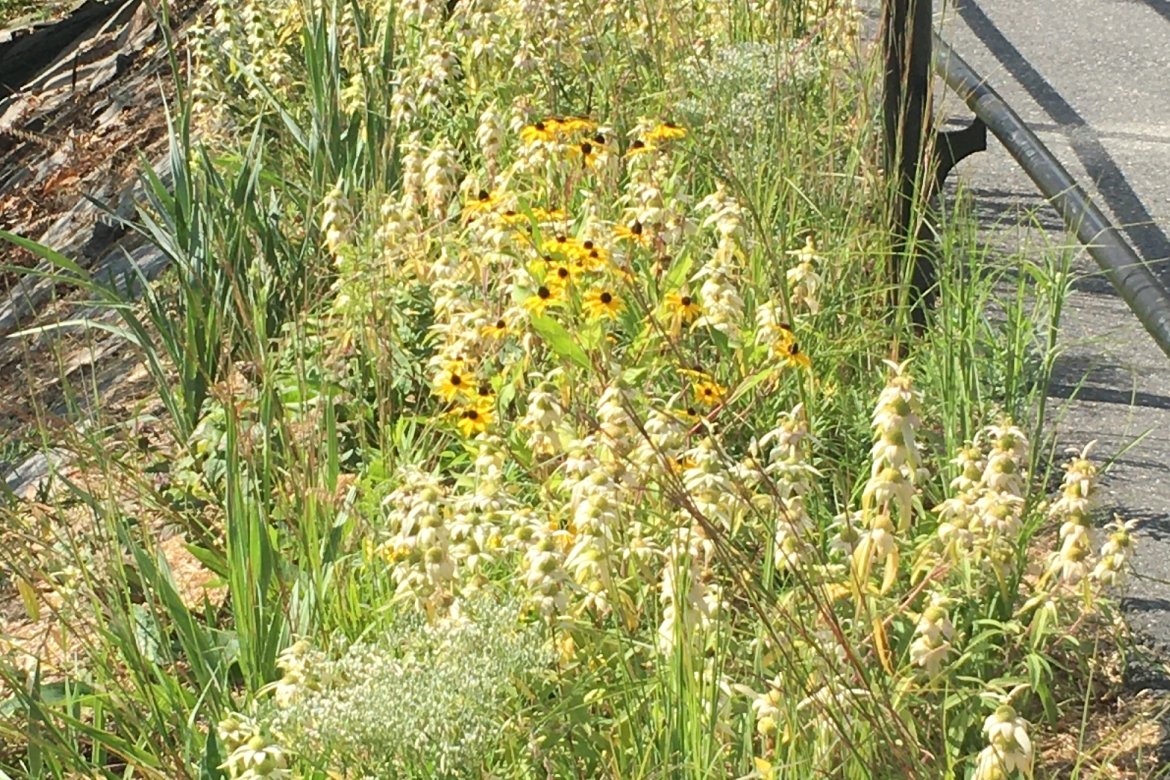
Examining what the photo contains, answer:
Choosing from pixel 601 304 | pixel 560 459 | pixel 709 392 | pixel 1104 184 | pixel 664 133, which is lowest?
pixel 1104 184

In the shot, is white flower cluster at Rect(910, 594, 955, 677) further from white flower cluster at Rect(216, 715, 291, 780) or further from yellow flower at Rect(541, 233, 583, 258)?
yellow flower at Rect(541, 233, 583, 258)

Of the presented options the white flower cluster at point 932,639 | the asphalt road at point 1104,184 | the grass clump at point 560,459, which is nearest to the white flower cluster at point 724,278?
the grass clump at point 560,459

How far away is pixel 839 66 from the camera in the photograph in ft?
14.0

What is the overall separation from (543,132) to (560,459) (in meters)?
0.84

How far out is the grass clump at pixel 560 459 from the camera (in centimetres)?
227

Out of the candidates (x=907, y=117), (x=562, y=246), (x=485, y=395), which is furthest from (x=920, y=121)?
(x=485, y=395)

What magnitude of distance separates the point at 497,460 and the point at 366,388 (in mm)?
996

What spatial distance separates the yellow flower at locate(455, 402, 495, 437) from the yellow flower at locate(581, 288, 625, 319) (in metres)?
Answer: 0.25

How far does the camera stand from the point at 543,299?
3.11 metres

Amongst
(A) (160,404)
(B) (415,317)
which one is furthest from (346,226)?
(A) (160,404)

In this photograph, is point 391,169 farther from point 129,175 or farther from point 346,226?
point 129,175

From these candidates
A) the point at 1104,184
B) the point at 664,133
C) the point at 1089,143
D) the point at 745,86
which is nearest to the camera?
the point at 664,133

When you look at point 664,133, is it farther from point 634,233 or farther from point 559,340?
point 559,340

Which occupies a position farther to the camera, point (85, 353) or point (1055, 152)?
point (1055, 152)
